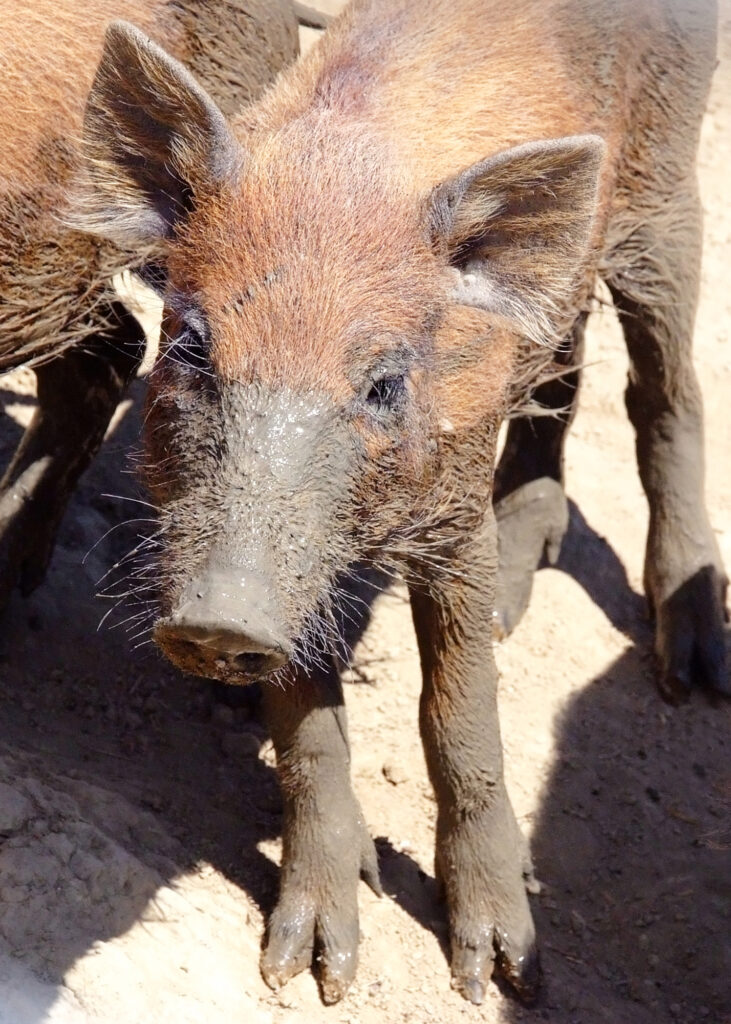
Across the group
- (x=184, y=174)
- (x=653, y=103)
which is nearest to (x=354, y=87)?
(x=184, y=174)

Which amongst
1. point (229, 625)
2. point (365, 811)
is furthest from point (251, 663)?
point (365, 811)

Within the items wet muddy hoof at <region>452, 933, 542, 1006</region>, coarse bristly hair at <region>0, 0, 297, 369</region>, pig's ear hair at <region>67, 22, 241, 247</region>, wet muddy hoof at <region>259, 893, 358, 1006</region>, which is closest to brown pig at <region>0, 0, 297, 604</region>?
coarse bristly hair at <region>0, 0, 297, 369</region>

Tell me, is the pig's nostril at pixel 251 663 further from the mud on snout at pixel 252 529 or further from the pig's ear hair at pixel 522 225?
the pig's ear hair at pixel 522 225

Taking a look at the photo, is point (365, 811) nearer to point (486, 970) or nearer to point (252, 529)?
point (486, 970)

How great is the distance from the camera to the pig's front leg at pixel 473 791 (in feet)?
11.9

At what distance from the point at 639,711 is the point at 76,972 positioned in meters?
2.34

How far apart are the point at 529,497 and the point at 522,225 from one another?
2.04m

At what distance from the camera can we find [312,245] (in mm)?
3002

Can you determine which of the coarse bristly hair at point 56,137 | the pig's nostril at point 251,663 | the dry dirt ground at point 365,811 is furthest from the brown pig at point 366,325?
the coarse bristly hair at point 56,137

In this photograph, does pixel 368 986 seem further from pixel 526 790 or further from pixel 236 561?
pixel 236 561

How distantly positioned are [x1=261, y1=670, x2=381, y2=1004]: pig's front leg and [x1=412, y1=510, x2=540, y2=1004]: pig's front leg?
263 millimetres

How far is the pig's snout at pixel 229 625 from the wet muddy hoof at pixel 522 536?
2.35 metres

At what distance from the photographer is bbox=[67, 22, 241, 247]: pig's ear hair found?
3.10m

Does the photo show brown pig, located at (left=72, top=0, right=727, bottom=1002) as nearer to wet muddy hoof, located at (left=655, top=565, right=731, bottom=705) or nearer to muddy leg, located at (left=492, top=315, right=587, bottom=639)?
muddy leg, located at (left=492, top=315, right=587, bottom=639)
